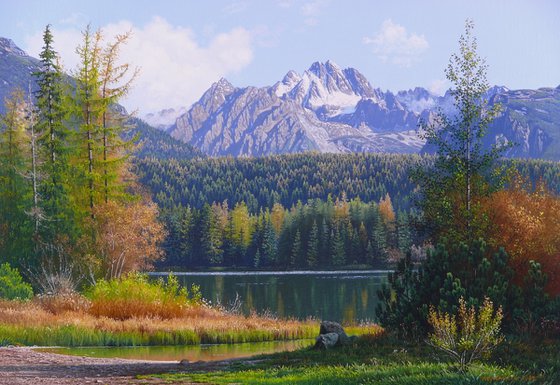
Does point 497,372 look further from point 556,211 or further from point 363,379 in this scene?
point 556,211

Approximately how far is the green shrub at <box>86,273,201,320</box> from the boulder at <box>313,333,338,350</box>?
1159 centimetres

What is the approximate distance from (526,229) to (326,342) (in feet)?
33.6

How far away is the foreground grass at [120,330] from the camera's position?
24453mm

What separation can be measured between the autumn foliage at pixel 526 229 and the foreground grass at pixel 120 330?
5.91m

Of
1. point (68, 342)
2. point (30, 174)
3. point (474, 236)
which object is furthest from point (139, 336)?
point (30, 174)

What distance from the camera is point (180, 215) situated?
17812 cm

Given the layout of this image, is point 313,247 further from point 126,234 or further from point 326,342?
point 326,342

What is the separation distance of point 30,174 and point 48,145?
2.29m

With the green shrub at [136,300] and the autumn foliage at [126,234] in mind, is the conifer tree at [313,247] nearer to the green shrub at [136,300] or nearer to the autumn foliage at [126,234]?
the autumn foliage at [126,234]

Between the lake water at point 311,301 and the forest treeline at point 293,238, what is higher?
the lake water at point 311,301

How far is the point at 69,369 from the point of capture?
661 inches

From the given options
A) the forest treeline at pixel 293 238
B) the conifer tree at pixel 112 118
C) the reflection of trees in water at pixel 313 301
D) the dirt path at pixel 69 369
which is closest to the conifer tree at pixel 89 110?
the conifer tree at pixel 112 118

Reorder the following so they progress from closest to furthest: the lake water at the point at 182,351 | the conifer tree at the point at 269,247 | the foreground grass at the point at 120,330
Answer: the lake water at the point at 182,351, the foreground grass at the point at 120,330, the conifer tree at the point at 269,247

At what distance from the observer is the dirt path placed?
14.7 m
